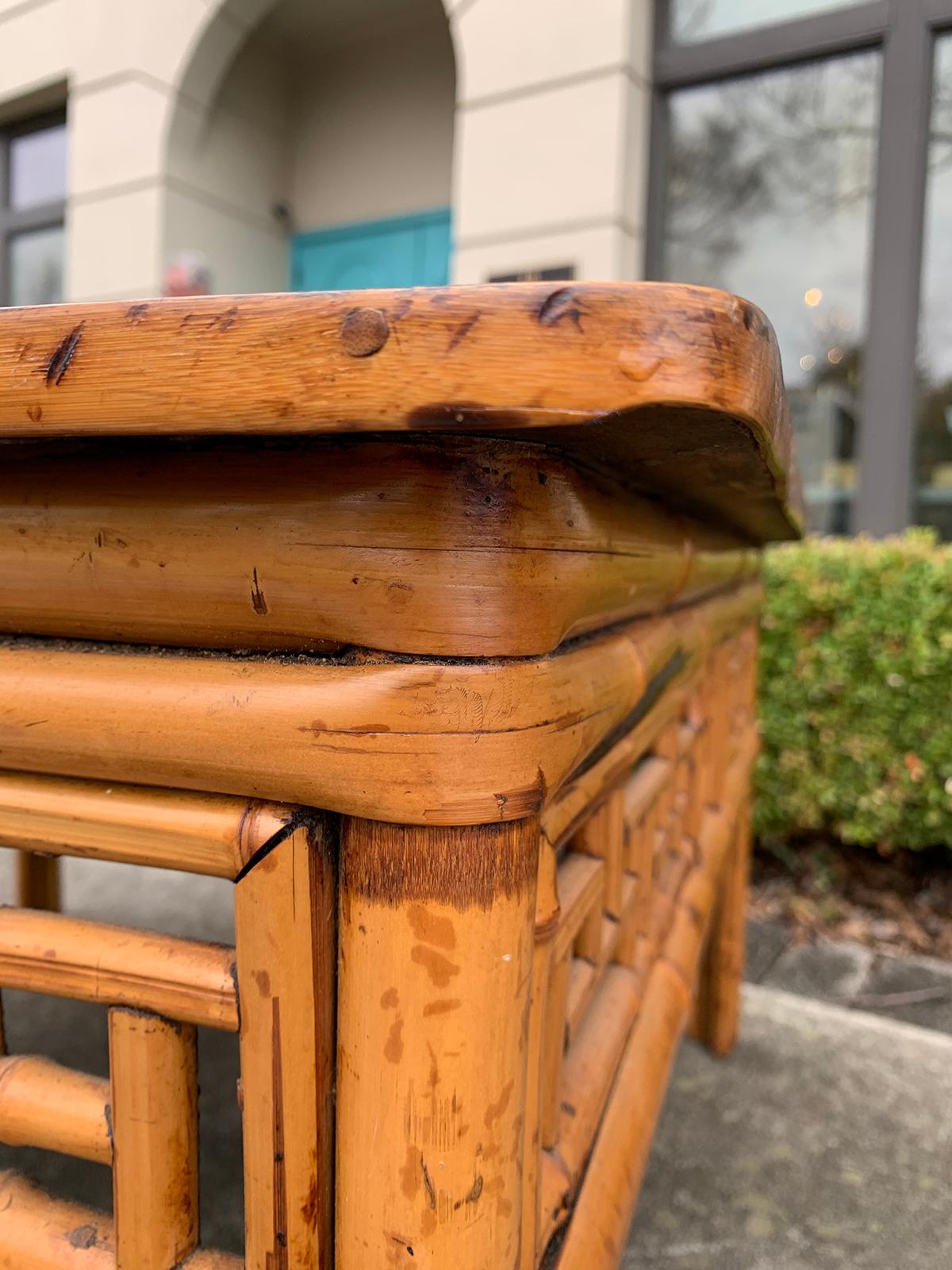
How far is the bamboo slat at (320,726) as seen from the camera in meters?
0.40

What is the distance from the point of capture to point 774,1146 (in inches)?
57.3

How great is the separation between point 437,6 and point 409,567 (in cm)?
481

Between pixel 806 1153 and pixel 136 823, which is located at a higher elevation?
pixel 136 823

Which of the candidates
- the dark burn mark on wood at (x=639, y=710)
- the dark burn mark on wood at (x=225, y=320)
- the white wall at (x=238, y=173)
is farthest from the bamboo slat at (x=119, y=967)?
the white wall at (x=238, y=173)

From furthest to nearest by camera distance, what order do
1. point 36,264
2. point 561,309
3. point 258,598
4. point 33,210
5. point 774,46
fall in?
1. point 36,264
2. point 33,210
3. point 774,46
4. point 258,598
5. point 561,309

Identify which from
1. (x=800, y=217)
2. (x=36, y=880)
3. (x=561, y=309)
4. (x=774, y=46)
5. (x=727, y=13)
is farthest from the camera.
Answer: (x=800, y=217)

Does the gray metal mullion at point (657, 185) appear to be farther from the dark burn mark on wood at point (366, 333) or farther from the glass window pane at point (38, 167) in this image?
the dark burn mark on wood at point (366, 333)

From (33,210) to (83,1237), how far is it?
228 inches

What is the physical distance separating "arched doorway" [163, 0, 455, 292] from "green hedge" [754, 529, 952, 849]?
2.64 m

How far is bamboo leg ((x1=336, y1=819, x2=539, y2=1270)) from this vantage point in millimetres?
420

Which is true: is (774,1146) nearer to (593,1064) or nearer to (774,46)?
(593,1064)

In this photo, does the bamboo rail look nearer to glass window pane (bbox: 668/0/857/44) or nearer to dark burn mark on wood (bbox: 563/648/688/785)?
dark burn mark on wood (bbox: 563/648/688/785)

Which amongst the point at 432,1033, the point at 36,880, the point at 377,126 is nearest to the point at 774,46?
the point at 377,126

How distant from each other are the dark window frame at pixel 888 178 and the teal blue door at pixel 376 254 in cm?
137
